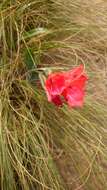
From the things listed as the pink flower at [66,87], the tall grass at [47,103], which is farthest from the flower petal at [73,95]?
the tall grass at [47,103]

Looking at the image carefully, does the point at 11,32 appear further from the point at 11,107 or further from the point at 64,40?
the point at 11,107

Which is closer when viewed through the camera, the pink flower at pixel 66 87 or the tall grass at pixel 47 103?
the pink flower at pixel 66 87

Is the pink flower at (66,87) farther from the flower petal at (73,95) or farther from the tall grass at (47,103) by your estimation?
the tall grass at (47,103)

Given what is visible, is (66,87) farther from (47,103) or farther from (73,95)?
(47,103)

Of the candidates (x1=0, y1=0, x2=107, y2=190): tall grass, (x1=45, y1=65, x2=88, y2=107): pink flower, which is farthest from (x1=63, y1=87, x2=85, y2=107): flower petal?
(x1=0, y1=0, x2=107, y2=190): tall grass

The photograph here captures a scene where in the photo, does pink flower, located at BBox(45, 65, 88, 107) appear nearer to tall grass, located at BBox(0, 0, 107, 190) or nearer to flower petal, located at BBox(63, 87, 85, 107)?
flower petal, located at BBox(63, 87, 85, 107)

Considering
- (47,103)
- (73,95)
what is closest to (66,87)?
(73,95)

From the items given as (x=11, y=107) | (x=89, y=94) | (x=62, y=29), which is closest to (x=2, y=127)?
(x=11, y=107)
